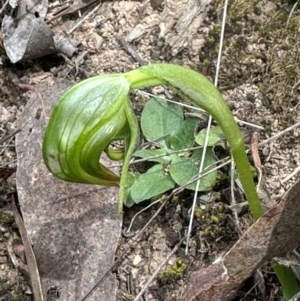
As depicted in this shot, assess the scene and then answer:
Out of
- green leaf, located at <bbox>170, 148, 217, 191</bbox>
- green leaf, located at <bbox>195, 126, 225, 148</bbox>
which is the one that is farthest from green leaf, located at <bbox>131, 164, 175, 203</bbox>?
green leaf, located at <bbox>195, 126, 225, 148</bbox>

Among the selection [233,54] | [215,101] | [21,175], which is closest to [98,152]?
[215,101]

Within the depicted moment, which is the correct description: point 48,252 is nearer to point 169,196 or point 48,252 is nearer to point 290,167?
point 169,196

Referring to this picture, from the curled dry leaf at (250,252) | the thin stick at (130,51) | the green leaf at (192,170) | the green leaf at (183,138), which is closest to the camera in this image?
the curled dry leaf at (250,252)

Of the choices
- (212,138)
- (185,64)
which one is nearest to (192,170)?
(212,138)

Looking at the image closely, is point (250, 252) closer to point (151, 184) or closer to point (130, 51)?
point (151, 184)

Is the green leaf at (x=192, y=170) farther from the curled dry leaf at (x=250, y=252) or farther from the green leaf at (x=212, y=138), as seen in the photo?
the curled dry leaf at (x=250, y=252)

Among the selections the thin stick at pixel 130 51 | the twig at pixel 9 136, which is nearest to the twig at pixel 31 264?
the twig at pixel 9 136
